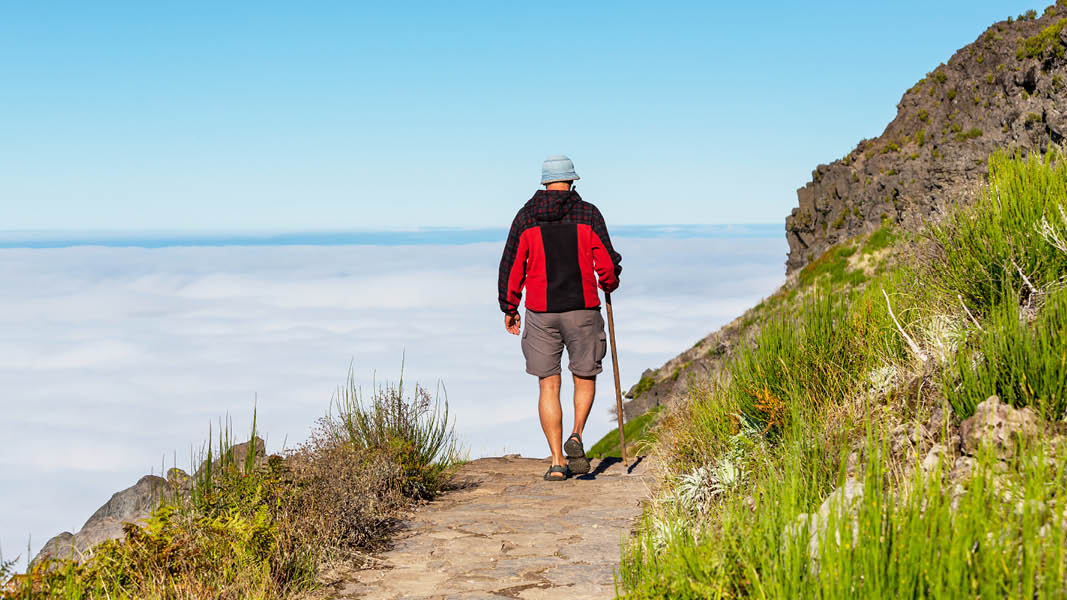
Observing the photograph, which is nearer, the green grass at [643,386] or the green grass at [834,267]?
the green grass at [834,267]

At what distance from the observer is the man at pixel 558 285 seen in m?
7.47

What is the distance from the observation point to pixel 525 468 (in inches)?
377

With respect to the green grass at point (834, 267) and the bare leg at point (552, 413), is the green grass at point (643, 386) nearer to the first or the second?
the green grass at point (834, 267)

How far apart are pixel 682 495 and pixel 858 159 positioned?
51.4 metres

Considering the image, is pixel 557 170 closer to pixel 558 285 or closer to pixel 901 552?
pixel 558 285

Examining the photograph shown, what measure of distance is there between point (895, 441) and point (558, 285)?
12.2ft

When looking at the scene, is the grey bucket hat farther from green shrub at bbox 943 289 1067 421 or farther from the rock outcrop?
green shrub at bbox 943 289 1067 421

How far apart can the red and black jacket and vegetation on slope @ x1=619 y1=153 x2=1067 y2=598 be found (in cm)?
142

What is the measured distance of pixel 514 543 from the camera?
5.65 m

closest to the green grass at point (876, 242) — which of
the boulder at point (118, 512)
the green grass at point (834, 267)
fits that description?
the green grass at point (834, 267)

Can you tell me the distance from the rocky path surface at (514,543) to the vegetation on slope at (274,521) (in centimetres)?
28

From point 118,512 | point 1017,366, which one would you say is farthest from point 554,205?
point 118,512

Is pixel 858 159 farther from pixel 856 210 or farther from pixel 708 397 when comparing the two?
pixel 708 397

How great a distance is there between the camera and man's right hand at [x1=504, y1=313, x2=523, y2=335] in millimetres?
7867
